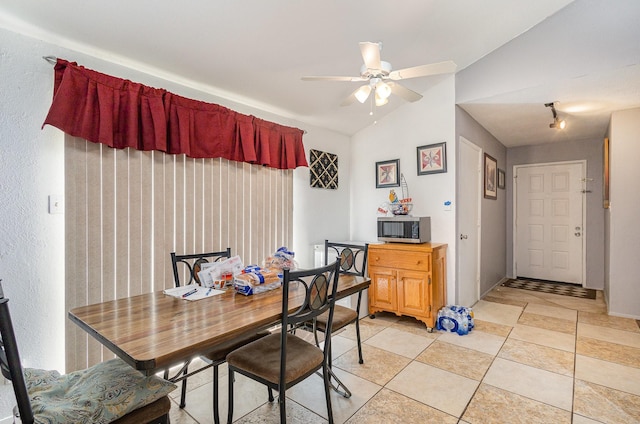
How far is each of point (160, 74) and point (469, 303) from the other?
412cm

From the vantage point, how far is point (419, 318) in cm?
326

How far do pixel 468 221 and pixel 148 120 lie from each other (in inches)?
141

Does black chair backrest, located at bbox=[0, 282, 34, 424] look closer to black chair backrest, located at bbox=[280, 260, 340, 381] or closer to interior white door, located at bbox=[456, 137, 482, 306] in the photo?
black chair backrest, located at bbox=[280, 260, 340, 381]

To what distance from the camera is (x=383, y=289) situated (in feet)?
11.5

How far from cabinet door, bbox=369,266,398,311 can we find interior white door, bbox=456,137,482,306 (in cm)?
78

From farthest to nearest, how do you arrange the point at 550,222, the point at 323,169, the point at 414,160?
the point at 550,222 → the point at 323,169 → the point at 414,160

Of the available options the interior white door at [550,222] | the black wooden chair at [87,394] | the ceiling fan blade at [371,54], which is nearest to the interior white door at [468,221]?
the interior white door at [550,222]

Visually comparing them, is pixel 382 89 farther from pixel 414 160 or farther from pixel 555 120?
pixel 555 120

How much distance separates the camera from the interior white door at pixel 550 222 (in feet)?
16.3

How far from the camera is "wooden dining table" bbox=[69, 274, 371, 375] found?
1.13 metres

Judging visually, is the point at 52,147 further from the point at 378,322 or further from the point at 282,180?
the point at 378,322

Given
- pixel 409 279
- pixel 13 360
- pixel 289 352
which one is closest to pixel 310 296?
pixel 289 352

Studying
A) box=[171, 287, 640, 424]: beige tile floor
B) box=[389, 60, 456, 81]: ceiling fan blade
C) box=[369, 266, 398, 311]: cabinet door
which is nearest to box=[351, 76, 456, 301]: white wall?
box=[369, 266, 398, 311]: cabinet door

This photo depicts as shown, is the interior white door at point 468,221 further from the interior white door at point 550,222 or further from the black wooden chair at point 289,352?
the black wooden chair at point 289,352
